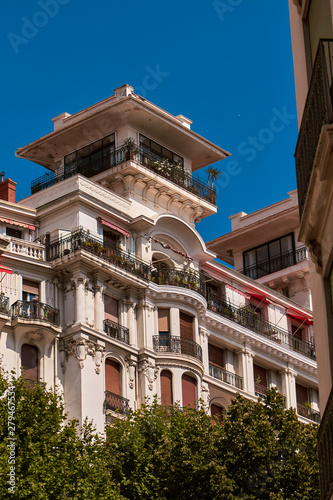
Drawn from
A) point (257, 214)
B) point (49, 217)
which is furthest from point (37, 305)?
point (257, 214)

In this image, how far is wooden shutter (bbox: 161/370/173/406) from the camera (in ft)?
168

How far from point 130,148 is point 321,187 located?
147 ft

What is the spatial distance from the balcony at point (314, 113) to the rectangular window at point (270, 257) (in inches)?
2129

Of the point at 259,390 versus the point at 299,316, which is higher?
the point at 299,316

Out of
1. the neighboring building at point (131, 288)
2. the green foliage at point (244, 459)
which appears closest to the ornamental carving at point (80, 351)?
the neighboring building at point (131, 288)

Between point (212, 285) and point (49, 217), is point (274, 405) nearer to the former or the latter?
point (49, 217)

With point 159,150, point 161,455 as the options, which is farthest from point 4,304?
point 161,455

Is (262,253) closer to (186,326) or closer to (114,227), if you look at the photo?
(186,326)

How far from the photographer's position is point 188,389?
5266cm

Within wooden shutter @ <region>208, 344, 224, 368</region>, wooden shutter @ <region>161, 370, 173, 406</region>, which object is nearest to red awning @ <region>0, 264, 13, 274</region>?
wooden shutter @ <region>161, 370, 173, 406</region>

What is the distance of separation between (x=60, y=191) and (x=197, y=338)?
9362 millimetres

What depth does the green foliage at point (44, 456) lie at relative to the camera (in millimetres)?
36688

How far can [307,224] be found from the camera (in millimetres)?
13219

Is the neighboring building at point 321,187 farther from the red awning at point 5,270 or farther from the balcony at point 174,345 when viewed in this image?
the balcony at point 174,345
